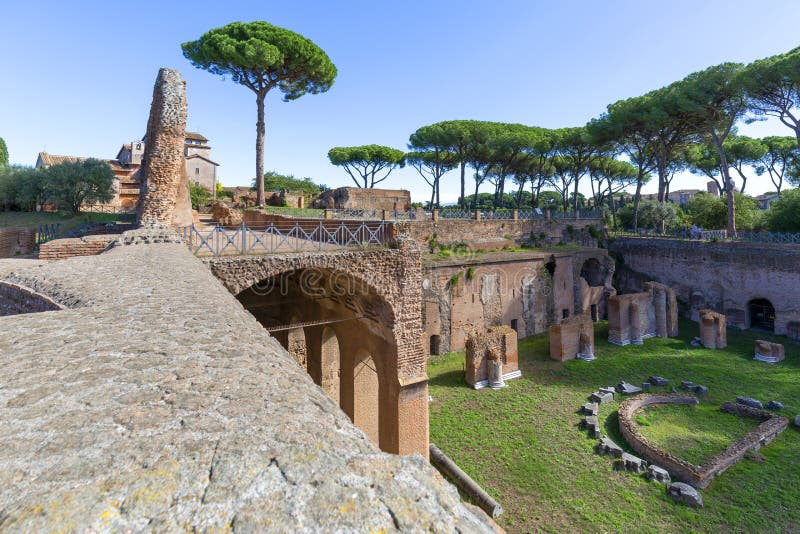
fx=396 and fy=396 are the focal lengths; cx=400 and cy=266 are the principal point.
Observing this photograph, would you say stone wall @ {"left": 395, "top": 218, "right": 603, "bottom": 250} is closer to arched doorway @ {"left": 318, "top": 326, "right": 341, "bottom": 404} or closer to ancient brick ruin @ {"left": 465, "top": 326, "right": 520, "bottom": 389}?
ancient brick ruin @ {"left": 465, "top": 326, "right": 520, "bottom": 389}

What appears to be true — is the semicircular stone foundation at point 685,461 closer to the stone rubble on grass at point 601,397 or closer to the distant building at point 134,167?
the stone rubble on grass at point 601,397

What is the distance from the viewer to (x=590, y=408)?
11930 millimetres

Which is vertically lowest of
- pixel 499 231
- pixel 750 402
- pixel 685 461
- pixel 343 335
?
pixel 685 461

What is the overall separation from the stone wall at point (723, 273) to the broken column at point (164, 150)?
25.7 meters

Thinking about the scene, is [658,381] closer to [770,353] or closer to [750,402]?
[750,402]

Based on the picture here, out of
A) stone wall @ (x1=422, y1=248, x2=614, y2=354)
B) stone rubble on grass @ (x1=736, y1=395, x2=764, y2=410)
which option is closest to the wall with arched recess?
stone wall @ (x1=422, y1=248, x2=614, y2=354)

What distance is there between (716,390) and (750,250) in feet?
36.6

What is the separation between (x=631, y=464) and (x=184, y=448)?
35.6 feet

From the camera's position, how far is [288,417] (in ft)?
5.12

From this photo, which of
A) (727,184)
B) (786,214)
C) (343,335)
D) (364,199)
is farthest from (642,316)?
(364,199)

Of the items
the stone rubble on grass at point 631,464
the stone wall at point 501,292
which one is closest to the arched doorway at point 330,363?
the stone wall at point 501,292

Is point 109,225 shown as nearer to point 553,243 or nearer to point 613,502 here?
point 613,502

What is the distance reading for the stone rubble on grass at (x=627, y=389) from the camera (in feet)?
43.5

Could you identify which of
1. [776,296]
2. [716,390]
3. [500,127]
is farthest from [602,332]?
[500,127]
